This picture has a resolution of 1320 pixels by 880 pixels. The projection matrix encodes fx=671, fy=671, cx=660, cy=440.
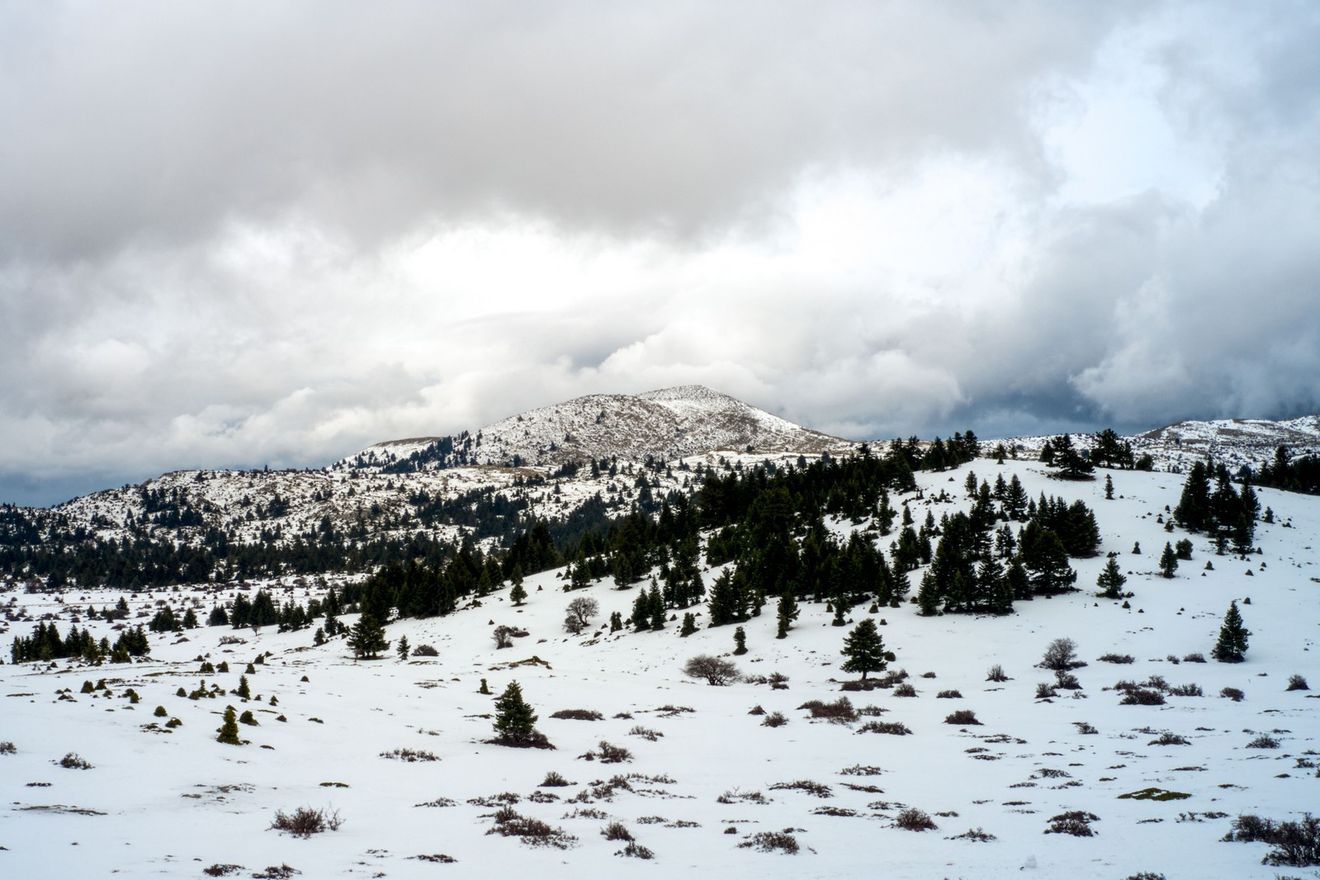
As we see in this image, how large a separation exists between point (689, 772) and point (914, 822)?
11254mm

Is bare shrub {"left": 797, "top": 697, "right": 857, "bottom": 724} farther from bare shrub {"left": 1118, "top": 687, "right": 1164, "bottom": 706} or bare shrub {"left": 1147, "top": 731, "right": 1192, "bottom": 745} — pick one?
bare shrub {"left": 1118, "top": 687, "right": 1164, "bottom": 706}

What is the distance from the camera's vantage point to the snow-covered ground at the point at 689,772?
14.8 metres

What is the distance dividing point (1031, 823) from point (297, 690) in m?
43.6

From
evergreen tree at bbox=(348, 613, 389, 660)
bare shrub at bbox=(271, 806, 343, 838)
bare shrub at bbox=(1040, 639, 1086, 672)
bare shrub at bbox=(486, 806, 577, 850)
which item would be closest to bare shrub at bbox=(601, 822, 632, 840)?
bare shrub at bbox=(486, 806, 577, 850)

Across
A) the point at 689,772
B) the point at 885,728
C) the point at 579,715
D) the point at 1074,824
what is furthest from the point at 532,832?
the point at 885,728

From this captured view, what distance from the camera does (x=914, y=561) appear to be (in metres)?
94.8

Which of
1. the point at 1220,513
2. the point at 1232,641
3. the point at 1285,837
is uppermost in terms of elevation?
the point at 1220,513

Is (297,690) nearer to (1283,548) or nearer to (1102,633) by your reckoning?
(1102,633)

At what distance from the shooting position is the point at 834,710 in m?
41.8

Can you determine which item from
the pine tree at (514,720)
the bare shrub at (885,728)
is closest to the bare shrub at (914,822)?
the bare shrub at (885,728)

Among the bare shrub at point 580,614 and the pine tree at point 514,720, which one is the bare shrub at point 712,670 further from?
the bare shrub at point 580,614

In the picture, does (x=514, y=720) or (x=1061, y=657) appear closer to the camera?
(x=514, y=720)

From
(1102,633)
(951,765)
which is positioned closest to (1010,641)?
(1102,633)

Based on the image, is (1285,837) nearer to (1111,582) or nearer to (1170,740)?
(1170,740)
